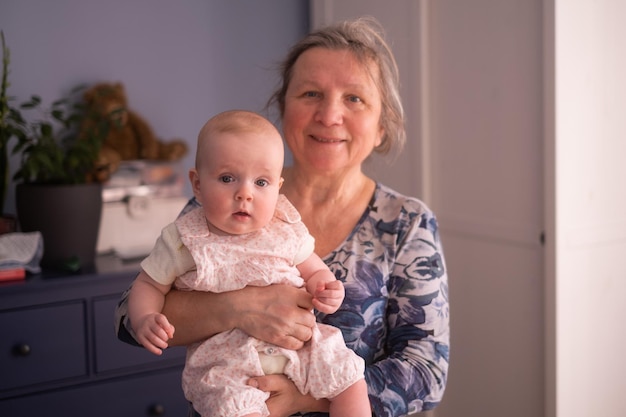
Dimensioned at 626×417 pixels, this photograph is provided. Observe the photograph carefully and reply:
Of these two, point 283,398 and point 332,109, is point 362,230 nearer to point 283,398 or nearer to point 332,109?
point 332,109

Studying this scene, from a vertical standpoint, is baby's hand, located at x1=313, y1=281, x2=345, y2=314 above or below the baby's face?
below

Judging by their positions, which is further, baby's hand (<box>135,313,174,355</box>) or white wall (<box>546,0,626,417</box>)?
white wall (<box>546,0,626,417</box>)

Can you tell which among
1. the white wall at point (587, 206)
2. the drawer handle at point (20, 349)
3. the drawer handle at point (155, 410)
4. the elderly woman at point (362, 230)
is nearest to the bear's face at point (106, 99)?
the drawer handle at point (20, 349)

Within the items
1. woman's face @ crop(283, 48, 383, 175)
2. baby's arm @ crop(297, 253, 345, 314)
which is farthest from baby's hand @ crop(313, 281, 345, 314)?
woman's face @ crop(283, 48, 383, 175)

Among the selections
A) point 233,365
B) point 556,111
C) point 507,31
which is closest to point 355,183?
point 233,365

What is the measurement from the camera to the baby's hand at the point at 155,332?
132cm

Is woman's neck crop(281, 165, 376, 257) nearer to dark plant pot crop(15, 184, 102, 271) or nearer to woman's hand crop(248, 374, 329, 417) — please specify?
woman's hand crop(248, 374, 329, 417)

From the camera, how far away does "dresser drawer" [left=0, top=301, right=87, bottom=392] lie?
2477 mm

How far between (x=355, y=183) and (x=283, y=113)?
0.80ft

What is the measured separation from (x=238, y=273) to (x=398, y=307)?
38 centimetres

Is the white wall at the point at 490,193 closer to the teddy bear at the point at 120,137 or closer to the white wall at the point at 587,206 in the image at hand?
the white wall at the point at 587,206

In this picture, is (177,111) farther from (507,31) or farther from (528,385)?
(528,385)

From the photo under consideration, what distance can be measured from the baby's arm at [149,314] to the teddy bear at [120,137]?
1522 millimetres

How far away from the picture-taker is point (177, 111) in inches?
126
